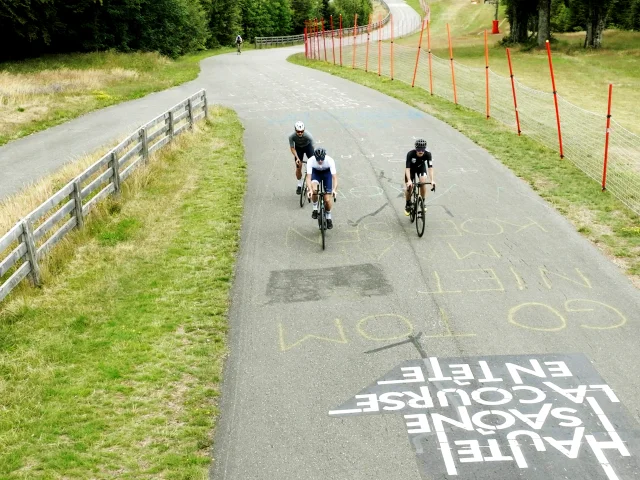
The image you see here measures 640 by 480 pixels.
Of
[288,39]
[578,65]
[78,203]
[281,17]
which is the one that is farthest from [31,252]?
[281,17]

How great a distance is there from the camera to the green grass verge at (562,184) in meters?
13.2

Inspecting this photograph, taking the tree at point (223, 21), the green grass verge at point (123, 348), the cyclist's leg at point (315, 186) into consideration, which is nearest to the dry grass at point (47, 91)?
the green grass verge at point (123, 348)

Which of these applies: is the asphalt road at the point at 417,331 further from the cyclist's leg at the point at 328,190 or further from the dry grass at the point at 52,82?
the dry grass at the point at 52,82

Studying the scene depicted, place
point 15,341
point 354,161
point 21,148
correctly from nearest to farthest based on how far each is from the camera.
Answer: point 15,341
point 354,161
point 21,148

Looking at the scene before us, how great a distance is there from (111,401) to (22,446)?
1129 millimetres

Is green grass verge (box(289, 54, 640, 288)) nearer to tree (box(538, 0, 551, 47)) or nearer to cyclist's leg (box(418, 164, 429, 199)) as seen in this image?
cyclist's leg (box(418, 164, 429, 199))

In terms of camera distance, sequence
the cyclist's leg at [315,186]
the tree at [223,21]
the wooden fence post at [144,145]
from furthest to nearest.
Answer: the tree at [223,21], the wooden fence post at [144,145], the cyclist's leg at [315,186]

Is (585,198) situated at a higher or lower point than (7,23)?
lower

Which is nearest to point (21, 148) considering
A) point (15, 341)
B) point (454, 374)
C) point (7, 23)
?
point (15, 341)

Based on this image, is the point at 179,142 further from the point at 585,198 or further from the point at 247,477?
the point at 247,477

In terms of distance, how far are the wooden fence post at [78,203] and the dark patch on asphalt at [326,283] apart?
4.56 metres

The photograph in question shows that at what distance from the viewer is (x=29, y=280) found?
11688mm

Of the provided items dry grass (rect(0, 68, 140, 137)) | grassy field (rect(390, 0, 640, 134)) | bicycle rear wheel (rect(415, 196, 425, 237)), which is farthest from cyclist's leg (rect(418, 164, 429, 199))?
dry grass (rect(0, 68, 140, 137))

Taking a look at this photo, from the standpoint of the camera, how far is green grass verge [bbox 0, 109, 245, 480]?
23.8 feet
